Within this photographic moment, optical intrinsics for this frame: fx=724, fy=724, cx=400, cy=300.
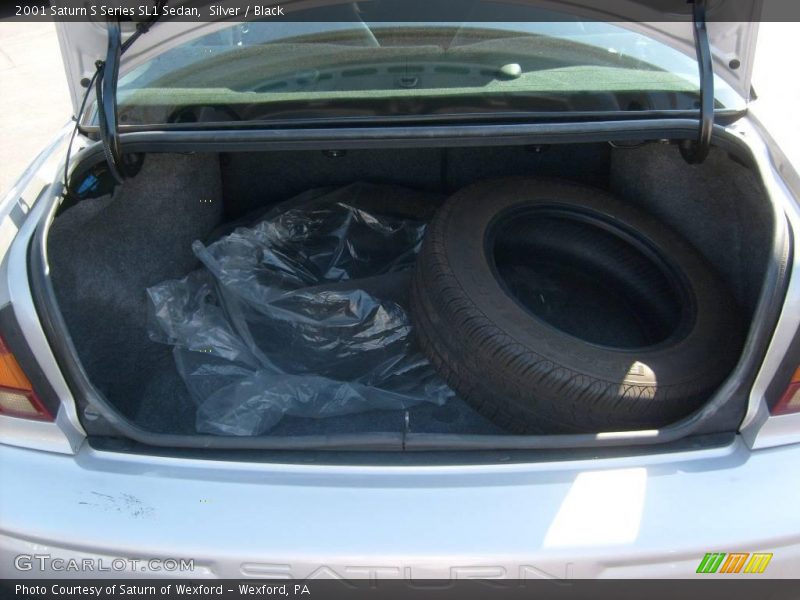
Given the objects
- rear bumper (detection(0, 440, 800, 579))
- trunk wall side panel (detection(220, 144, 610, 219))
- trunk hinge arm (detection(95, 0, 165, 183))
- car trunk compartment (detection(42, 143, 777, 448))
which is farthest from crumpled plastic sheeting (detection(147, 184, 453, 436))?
trunk hinge arm (detection(95, 0, 165, 183))

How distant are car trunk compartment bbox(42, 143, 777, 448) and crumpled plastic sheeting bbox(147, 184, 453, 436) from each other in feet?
0.17

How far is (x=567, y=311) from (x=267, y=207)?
1.08 meters

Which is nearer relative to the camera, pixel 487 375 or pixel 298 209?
pixel 487 375

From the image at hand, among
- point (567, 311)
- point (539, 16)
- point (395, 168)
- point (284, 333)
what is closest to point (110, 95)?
point (284, 333)

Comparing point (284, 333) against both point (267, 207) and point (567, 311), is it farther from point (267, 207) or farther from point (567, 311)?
point (567, 311)

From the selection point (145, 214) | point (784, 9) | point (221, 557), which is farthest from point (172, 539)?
point (784, 9)

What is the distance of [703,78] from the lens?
1.50m

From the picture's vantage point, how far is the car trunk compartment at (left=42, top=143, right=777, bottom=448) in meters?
1.70

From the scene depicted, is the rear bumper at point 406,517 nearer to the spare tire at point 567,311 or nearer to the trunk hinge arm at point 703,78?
the spare tire at point 567,311

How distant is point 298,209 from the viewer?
2.42 metres

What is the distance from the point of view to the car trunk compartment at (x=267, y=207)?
170cm

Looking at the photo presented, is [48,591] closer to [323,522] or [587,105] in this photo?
[323,522]

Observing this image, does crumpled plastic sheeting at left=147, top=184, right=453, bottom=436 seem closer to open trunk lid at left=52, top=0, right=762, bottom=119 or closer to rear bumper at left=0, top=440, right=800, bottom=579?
rear bumper at left=0, top=440, right=800, bottom=579

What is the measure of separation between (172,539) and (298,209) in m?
1.42
